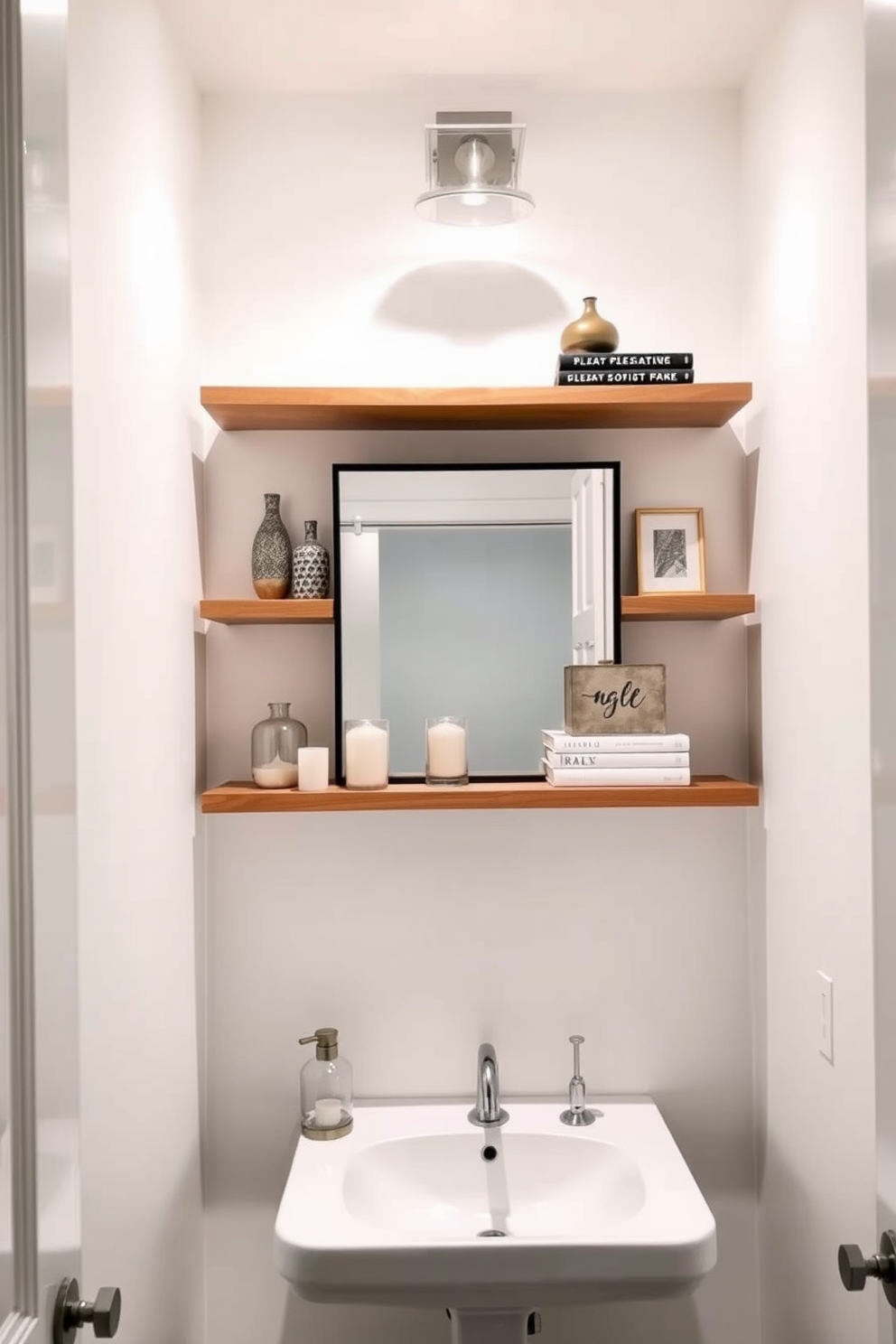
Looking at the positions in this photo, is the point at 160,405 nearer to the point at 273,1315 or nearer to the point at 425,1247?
the point at 425,1247

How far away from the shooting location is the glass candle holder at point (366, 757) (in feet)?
5.88

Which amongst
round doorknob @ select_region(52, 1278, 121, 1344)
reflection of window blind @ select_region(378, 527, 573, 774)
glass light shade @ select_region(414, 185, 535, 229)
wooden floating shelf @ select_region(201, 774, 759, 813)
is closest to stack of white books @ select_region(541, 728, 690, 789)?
wooden floating shelf @ select_region(201, 774, 759, 813)

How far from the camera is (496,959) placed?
1.93m

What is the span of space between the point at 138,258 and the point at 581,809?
3.68 feet

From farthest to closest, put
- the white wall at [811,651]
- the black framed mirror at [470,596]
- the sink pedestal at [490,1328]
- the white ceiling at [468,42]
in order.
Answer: the black framed mirror at [470,596]
the white ceiling at [468,42]
the sink pedestal at [490,1328]
the white wall at [811,651]

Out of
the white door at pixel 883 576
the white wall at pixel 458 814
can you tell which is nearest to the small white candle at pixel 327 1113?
the white wall at pixel 458 814

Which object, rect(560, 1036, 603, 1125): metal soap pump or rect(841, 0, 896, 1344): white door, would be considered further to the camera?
rect(560, 1036, 603, 1125): metal soap pump

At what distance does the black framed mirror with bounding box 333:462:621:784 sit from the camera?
74.0 inches

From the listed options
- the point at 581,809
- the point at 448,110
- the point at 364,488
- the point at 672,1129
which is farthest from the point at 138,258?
the point at 672,1129

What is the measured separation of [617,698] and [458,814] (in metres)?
0.37

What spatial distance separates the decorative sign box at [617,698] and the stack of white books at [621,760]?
0.8 inches

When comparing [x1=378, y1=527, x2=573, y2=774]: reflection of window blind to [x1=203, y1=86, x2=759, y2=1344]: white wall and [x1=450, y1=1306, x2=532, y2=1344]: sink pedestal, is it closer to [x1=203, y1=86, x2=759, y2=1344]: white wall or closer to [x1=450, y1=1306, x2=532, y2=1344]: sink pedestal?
[x1=203, y1=86, x2=759, y2=1344]: white wall

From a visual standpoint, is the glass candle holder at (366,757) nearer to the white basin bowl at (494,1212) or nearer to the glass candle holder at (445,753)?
the glass candle holder at (445,753)

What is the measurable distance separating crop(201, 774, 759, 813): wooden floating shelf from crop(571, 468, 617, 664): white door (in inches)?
9.6
